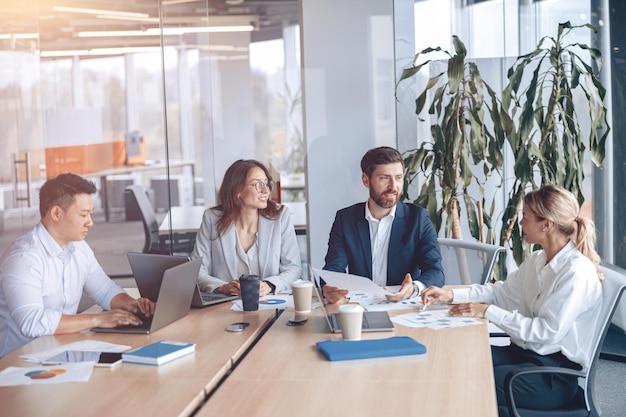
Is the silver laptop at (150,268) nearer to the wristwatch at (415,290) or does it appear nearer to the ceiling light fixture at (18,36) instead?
the wristwatch at (415,290)

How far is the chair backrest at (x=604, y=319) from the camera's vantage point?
9.27 ft

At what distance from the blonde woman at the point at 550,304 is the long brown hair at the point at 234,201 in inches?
44.9

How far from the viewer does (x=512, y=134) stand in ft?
16.9

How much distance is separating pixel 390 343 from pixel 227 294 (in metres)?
1.20

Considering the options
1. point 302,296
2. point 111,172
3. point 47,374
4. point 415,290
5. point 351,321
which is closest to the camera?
point 47,374

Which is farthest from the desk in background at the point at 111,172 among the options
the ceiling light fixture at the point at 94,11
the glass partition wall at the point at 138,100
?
the ceiling light fixture at the point at 94,11

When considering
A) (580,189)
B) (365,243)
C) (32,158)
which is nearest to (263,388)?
(365,243)

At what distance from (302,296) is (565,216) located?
3.44 ft

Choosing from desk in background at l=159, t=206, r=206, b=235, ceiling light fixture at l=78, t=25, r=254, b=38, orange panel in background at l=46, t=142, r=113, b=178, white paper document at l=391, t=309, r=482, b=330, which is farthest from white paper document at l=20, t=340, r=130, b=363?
orange panel in background at l=46, t=142, r=113, b=178

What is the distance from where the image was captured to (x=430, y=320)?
3.07 metres

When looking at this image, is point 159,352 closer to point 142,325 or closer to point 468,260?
point 142,325

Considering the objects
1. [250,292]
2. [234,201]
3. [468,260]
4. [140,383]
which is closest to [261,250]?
[234,201]

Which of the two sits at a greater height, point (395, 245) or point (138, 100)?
point (138, 100)

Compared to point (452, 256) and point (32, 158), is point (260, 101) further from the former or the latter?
point (452, 256)
